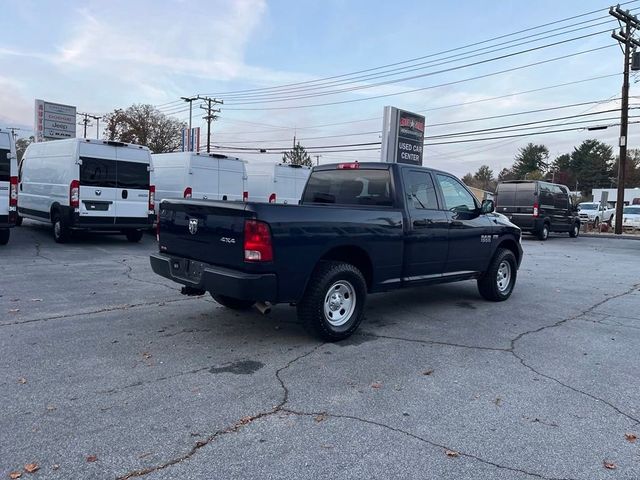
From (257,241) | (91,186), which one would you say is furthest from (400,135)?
(257,241)

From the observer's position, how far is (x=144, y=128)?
5366 cm

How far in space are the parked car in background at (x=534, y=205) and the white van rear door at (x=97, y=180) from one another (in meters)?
15.8

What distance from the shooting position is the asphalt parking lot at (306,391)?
3023mm

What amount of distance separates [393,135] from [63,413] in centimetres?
1283

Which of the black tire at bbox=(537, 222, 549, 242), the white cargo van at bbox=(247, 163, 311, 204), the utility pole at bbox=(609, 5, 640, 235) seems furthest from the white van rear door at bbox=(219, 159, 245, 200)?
the utility pole at bbox=(609, 5, 640, 235)

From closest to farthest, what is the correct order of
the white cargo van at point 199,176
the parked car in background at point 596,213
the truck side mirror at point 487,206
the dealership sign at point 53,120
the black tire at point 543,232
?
the truck side mirror at point 487,206
the white cargo van at point 199,176
the black tire at point 543,232
the parked car in background at point 596,213
the dealership sign at point 53,120

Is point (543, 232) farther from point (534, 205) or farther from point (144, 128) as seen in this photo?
point (144, 128)

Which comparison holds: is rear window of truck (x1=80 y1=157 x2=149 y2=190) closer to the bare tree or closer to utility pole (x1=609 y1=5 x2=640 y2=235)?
utility pole (x1=609 y1=5 x2=640 y2=235)

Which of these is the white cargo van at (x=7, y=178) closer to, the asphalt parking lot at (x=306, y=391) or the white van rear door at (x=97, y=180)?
the white van rear door at (x=97, y=180)

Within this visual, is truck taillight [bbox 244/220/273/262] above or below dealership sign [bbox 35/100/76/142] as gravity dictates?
below

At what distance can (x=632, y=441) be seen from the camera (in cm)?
342

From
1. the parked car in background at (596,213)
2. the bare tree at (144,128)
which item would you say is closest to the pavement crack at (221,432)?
the parked car in background at (596,213)

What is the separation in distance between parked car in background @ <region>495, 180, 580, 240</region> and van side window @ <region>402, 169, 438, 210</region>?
51.6ft

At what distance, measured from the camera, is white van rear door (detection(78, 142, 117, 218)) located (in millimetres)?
11734
